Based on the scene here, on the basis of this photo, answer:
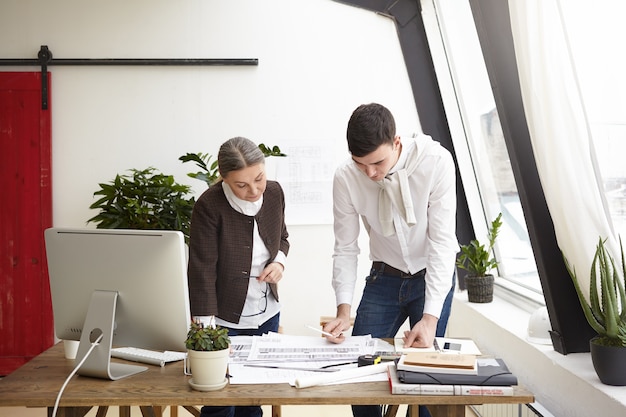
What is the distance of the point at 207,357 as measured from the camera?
77.7 inches

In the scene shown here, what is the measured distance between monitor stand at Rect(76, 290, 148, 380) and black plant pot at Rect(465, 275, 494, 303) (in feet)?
8.55

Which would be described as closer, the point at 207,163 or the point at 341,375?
the point at 341,375

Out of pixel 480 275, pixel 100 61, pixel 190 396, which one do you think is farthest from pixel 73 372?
pixel 100 61

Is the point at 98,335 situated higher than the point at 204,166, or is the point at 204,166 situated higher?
the point at 204,166

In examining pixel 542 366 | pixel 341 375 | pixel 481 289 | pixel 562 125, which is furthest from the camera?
pixel 481 289

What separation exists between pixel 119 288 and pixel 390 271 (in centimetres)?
116

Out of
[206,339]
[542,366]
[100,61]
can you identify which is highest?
[100,61]

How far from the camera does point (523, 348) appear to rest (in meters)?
3.15

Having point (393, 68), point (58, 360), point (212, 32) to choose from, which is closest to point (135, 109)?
point (212, 32)

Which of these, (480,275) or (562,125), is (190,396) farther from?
(480,275)

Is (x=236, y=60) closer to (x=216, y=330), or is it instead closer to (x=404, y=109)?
(x=404, y=109)

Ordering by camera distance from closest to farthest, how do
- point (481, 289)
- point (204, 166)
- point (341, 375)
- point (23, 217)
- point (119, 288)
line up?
point (341, 375)
point (119, 288)
point (481, 289)
point (204, 166)
point (23, 217)

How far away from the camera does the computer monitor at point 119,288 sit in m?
2.11

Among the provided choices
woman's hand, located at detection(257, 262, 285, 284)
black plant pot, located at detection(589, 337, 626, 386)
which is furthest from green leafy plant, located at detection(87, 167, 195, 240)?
black plant pot, located at detection(589, 337, 626, 386)
